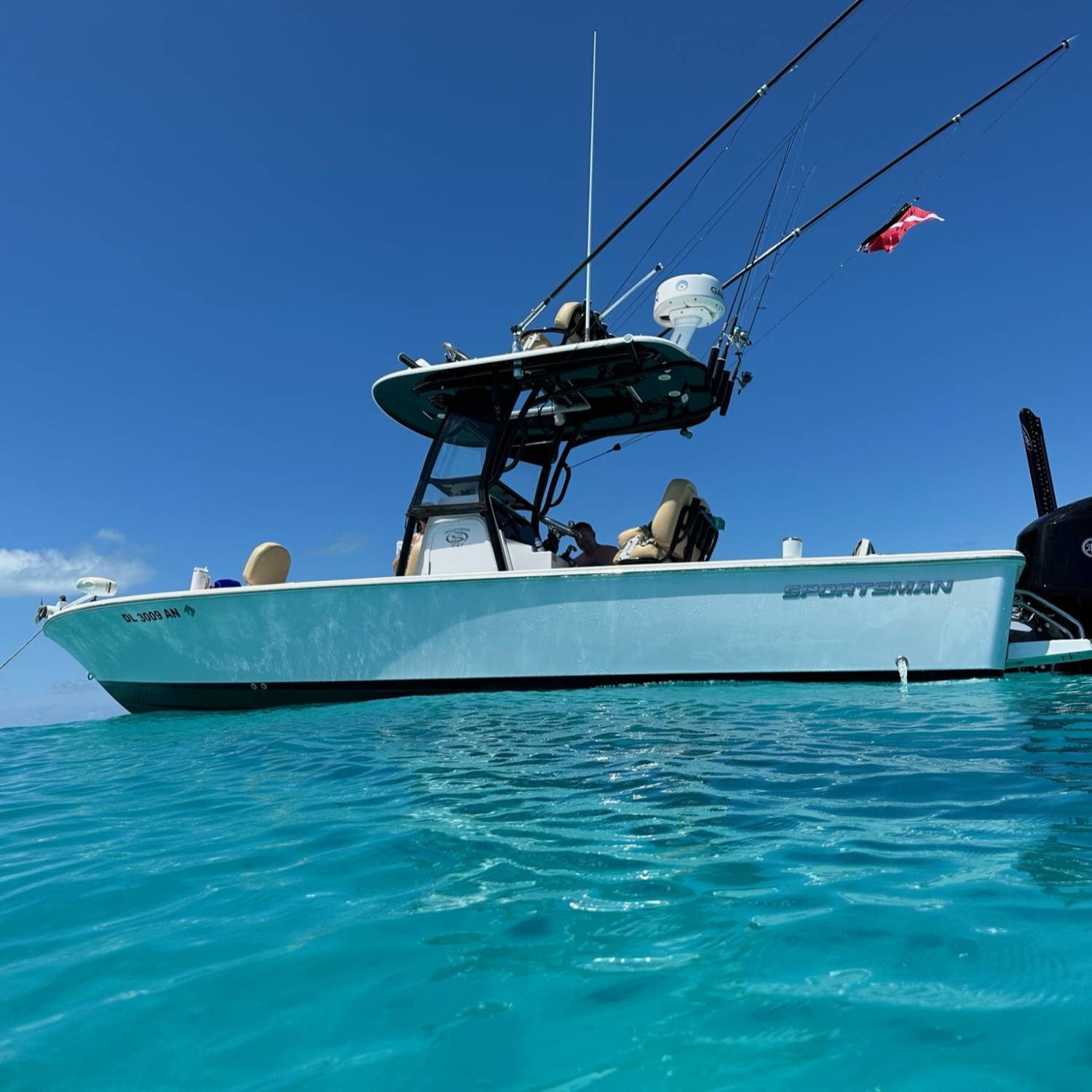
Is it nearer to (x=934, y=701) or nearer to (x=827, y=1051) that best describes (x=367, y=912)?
(x=827, y=1051)

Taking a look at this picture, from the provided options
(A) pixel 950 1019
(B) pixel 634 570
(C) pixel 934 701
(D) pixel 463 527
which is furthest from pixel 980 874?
(D) pixel 463 527

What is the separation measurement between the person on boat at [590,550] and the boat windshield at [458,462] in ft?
4.47

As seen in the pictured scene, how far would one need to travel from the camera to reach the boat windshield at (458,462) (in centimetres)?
796

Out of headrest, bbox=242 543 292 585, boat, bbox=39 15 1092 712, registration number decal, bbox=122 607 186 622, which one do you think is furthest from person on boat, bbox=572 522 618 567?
registration number decal, bbox=122 607 186 622

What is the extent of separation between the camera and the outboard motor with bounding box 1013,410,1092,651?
24.3 feet

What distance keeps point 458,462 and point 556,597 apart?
2201mm

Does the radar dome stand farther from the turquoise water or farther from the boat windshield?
the turquoise water

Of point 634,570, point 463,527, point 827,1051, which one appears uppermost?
point 463,527

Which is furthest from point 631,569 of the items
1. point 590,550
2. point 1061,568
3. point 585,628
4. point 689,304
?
point 1061,568

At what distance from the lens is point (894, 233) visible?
8.68 metres

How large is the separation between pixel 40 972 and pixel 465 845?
1.00 meters

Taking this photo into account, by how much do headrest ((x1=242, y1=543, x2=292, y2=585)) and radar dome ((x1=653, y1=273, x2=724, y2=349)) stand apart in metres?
4.87

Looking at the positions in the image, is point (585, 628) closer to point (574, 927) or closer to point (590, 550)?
point (590, 550)

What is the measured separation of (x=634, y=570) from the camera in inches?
259
